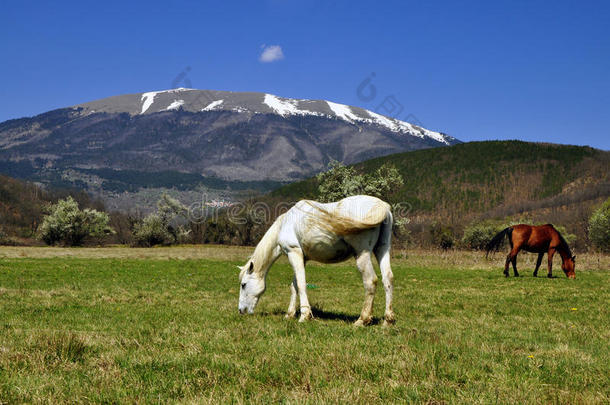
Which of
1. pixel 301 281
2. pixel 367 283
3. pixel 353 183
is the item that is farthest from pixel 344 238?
pixel 353 183

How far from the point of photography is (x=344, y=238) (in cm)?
905

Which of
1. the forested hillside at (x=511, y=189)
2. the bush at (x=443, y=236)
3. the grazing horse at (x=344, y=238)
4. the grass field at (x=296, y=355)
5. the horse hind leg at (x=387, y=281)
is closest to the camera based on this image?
the grass field at (x=296, y=355)

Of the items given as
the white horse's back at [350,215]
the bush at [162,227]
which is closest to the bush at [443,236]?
A: the bush at [162,227]

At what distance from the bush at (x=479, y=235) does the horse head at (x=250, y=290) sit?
67718 mm

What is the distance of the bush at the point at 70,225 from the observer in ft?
234

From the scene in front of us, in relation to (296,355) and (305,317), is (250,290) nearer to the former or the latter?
(305,317)

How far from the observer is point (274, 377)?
189 inches

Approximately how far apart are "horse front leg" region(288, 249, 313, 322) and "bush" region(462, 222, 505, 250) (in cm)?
6810

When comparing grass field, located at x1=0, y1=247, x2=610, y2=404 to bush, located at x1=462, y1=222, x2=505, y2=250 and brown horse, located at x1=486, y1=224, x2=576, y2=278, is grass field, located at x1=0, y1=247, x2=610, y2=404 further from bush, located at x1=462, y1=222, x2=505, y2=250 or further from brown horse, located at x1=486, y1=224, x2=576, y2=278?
bush, located at x1=462, y1=222, x2=505, y2=250

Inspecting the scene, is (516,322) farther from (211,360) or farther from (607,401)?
(211,360)

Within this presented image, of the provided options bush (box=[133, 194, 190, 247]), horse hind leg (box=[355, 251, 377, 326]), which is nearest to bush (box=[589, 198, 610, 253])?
horse hind leg (box=[355, 251, 377, 326])

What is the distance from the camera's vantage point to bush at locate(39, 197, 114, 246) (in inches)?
2810

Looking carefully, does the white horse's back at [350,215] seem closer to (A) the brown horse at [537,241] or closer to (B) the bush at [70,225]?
(A) the brown horse at [537,241]

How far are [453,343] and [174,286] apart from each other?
1332 cm
